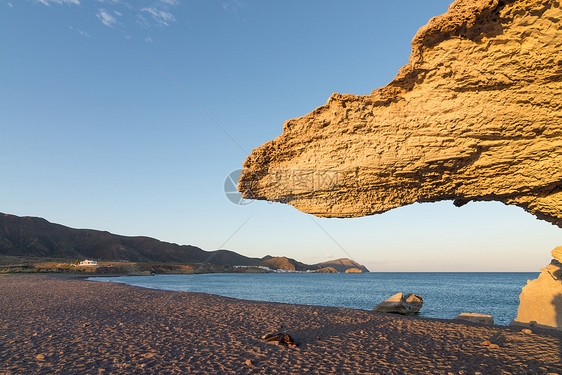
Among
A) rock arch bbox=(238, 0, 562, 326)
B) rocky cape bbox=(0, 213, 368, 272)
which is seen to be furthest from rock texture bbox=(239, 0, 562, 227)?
rocky cape bbox=(0, 213, 368, 272)

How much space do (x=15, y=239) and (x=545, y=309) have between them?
137344 millimetres

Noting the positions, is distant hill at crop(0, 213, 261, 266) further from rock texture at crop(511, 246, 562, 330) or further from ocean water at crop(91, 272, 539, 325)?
Answer: rock texture at crop(511, 246, 562, 330)

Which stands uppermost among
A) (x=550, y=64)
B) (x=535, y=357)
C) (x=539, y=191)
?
(x=550, y=64)

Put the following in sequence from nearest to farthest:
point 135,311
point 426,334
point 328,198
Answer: point 426,334 → point 328,198 → point 135,311

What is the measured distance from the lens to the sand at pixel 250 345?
6.30 meters

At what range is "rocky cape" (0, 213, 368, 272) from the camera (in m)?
100

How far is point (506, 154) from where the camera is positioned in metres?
7.70

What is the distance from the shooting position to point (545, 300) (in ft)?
41.4

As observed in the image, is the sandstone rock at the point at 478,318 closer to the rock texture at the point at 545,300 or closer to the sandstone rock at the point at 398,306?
the rock texture at the point at 545,300

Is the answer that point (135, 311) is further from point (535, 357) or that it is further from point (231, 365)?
point (535, 357)

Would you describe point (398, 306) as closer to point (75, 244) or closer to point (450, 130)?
point (450, 130)

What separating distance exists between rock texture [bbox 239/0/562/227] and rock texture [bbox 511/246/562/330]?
437cm

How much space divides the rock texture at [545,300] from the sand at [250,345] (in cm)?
182

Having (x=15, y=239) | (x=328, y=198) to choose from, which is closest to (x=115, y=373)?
(x=328, y=198)
